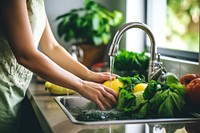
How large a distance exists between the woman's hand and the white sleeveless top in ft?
1.16

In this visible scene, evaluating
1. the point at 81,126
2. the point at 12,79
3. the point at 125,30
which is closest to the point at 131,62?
the point at 125,30

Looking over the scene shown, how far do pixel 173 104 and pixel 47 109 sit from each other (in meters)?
0.43

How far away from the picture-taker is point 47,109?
4.68 ft

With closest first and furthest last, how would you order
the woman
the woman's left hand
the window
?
1. the woman
2. the woman's left hand
3. the window

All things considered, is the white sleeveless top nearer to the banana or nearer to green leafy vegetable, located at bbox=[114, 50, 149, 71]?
the banana

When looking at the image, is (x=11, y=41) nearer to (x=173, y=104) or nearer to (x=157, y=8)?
(x=173, y=104)

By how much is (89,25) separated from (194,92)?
5.54ft

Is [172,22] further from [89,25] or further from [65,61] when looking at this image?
[65,61]

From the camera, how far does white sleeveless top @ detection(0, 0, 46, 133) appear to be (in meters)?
1.56

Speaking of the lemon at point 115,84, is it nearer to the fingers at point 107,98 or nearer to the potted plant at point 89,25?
the fingers at point 107,98

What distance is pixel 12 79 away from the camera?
5.20ft

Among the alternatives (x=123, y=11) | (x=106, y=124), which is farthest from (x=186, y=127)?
(x=123, y=11)

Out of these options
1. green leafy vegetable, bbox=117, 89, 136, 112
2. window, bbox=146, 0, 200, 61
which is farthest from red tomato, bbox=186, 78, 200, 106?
window, bbox=146, 0, 200, 61

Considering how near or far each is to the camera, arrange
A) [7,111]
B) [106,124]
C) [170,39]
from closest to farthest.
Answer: [106,124] < [7,111] < [170,39]
